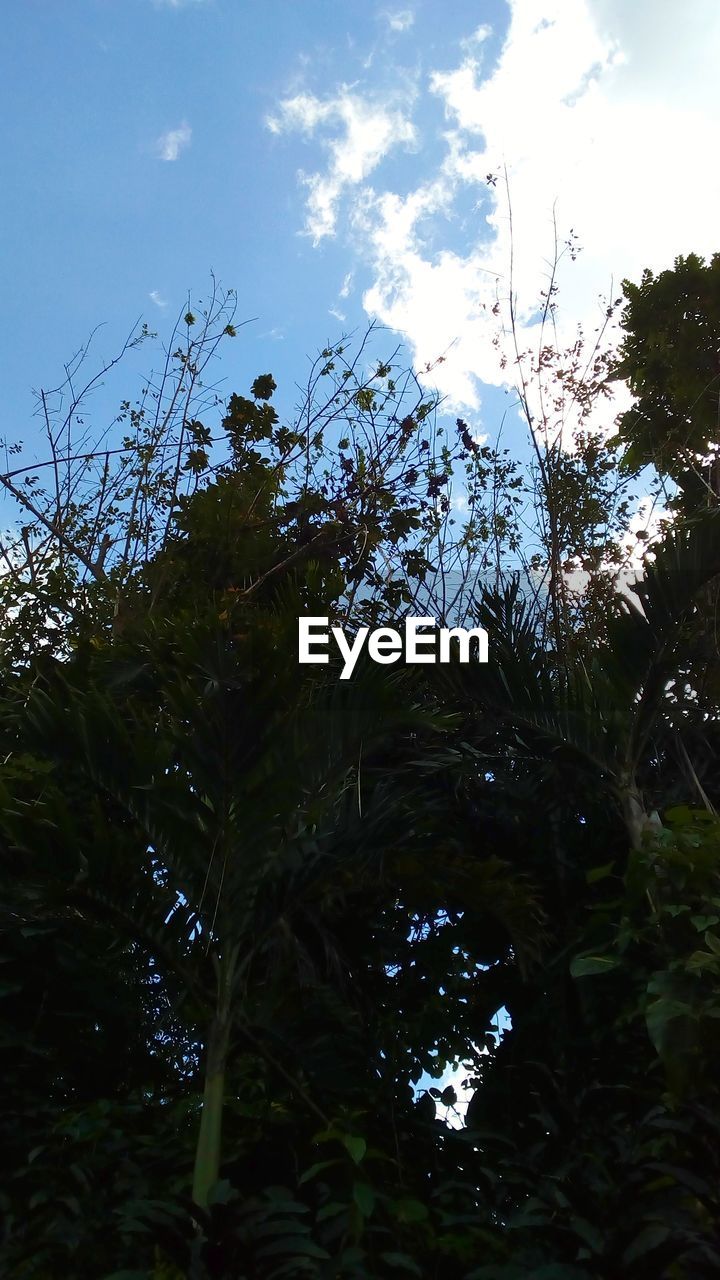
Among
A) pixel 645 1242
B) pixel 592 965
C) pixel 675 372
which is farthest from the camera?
pixel 675 372

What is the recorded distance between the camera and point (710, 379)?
732 cm

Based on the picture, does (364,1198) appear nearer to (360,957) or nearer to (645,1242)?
(645,1242)

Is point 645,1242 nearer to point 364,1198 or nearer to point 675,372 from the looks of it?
point 364,1198

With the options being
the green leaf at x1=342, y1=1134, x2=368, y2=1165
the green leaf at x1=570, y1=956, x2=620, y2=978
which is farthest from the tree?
the green leaf at x1=342, y1=1134, x2=368, y2=1165

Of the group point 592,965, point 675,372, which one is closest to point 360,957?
point 592,965

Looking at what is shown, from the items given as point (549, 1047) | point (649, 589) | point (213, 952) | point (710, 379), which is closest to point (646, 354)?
point (710, 379)

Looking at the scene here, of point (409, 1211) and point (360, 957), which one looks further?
point (360, 957)

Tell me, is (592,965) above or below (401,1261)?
above

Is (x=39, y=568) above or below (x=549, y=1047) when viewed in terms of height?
above

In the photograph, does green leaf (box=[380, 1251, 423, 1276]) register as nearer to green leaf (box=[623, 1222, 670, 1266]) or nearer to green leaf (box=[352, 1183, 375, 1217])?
green leaf (box=[352, 1183, 375, 1217])

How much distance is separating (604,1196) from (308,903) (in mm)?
1350

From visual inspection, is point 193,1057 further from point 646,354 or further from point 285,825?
point 646,354

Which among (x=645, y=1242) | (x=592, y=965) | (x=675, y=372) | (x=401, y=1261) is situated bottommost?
(x=401, y=1261)

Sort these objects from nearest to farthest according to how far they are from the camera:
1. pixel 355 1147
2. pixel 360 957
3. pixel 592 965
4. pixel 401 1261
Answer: pixel 401 1261, pixel 355 1147, pixel 592 965, pixel 360 957
